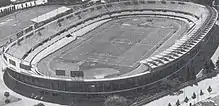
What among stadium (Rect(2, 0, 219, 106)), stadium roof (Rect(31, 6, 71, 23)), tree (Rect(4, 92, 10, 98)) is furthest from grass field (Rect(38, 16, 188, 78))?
stadium roof (Rect(31, 6, 71, 23))

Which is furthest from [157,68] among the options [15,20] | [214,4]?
[15,20]

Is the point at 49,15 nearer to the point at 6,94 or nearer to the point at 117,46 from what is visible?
the point at 117,46

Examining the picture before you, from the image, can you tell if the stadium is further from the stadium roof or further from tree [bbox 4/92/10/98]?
tree [bbox 4/92/10/98]

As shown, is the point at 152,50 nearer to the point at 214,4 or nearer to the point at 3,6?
the point at 214,4

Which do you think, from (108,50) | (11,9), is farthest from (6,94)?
(11,9)

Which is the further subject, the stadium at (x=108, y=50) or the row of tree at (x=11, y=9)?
the row of tree at (x=11, y=9)

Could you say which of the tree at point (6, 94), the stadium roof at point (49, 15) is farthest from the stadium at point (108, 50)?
the tree at point (6, 94)

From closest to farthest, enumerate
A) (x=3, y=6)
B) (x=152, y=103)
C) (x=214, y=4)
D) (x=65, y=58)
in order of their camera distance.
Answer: (x=152, y=103) → (x=65, y=58) → (x=214, y=4) → (x=3, y=6)

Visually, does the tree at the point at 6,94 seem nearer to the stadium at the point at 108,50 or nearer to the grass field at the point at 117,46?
the stadium at the point at 108,50
